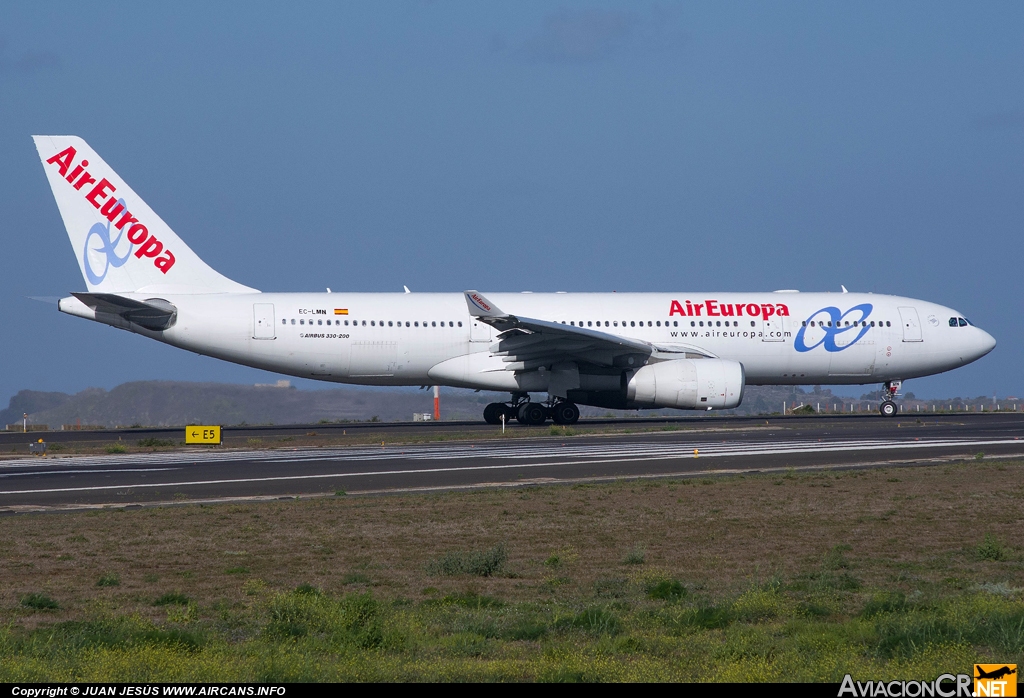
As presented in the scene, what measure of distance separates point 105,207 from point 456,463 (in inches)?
711

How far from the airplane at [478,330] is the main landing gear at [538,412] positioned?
5 centimetres

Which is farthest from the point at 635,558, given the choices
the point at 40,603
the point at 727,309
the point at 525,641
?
the point at 727,309

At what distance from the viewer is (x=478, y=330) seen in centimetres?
3356

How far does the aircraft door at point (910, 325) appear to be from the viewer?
35875 millimetres

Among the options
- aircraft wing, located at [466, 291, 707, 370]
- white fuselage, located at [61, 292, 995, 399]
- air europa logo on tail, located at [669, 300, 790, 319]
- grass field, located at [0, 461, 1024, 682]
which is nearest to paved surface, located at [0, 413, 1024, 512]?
grass field, located at [0, 461, 1024, 682]

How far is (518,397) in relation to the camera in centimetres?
3494

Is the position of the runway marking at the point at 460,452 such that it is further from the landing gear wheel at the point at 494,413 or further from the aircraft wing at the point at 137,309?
the landing gear wheel at the point at 494,413

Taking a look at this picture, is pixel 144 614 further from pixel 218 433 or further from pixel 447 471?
pixel 218 433

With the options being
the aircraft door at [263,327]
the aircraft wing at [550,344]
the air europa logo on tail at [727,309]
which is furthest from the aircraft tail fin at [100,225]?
the air europa logo on tail at [727,309]

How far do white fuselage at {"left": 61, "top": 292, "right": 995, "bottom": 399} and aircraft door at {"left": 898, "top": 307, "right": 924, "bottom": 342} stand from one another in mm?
34

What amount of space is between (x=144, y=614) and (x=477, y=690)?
340 cm

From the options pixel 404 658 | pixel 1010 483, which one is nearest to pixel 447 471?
pixel 1010 483

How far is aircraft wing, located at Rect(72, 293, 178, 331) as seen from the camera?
30.6 m

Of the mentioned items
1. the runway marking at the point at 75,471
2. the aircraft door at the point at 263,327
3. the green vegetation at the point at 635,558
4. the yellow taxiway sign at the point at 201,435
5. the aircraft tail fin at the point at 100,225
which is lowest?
the green vegetation at the point at 635,558
